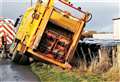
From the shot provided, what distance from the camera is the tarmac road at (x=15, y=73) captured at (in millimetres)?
14814

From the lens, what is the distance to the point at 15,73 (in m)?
16.6

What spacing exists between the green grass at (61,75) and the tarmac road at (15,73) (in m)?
0.29

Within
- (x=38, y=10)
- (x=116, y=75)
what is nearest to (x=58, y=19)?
(x=38, y=10)

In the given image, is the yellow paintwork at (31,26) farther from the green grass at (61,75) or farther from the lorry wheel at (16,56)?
the green grass at (61,75)

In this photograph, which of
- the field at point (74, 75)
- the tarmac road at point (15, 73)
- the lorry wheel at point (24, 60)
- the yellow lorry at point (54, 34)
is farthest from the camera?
the lorry wheel at point (24, 60)

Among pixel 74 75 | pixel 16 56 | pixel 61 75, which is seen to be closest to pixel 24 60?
pixel 16 56

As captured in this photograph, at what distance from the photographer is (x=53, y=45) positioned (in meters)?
18.0

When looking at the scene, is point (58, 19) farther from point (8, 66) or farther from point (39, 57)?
point (8, 66)

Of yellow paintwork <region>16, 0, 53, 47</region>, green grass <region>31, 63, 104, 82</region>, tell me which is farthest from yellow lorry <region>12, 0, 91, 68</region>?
green grass <region>31, 63, 104, 82</region>

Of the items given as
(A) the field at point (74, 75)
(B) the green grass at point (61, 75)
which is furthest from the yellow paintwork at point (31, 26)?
(A) the field at point (74, 75)

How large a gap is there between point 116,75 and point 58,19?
13.8ft

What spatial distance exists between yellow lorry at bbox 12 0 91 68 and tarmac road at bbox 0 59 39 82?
73 centimetres

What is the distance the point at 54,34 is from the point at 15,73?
7.66ft

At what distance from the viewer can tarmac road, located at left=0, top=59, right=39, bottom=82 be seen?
1481cm
